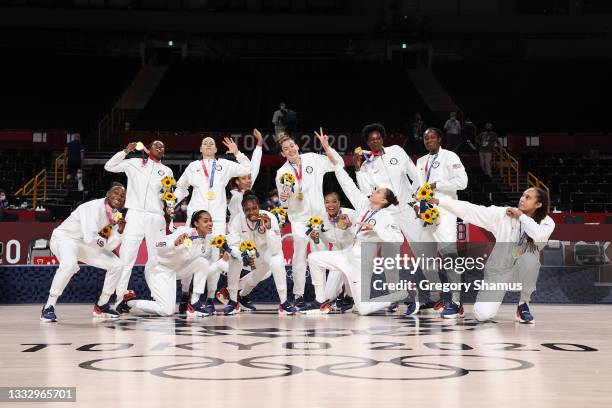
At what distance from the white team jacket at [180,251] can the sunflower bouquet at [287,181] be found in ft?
3.94

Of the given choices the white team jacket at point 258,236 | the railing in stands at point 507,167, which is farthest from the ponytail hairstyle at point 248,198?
the railing in stands at point 507,167

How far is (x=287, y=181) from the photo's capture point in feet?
35.9

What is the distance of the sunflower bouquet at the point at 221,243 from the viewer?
1023cm

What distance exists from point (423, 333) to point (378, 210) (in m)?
2.28

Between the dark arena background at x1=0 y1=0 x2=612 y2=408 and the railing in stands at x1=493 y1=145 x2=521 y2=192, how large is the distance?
0.12 metres

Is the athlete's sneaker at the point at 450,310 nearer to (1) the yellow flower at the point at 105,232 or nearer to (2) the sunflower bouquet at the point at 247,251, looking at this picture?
(2) the sunflower bouquet at the point at 247,251

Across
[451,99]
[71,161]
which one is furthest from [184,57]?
[71,161]

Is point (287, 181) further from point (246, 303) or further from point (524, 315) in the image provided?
point (524, 315)

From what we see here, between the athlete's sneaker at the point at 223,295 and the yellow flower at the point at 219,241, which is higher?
the yellow flower at the point at 219,241

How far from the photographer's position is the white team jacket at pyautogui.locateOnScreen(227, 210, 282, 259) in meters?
10.9

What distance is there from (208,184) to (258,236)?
0.97 metres

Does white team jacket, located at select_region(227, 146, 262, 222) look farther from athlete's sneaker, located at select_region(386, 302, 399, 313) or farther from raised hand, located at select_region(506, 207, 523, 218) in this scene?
raised hand, located at select_region(506, 207, 523, 218)

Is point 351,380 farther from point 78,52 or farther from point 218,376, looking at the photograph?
point 78,52

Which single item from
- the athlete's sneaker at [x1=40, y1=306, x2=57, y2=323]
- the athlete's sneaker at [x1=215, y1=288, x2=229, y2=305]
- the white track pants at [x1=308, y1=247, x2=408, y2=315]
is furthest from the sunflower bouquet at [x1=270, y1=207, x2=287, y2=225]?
the athlete's sneaker at [x1=40, y1=306, x2=57, y2=323]
